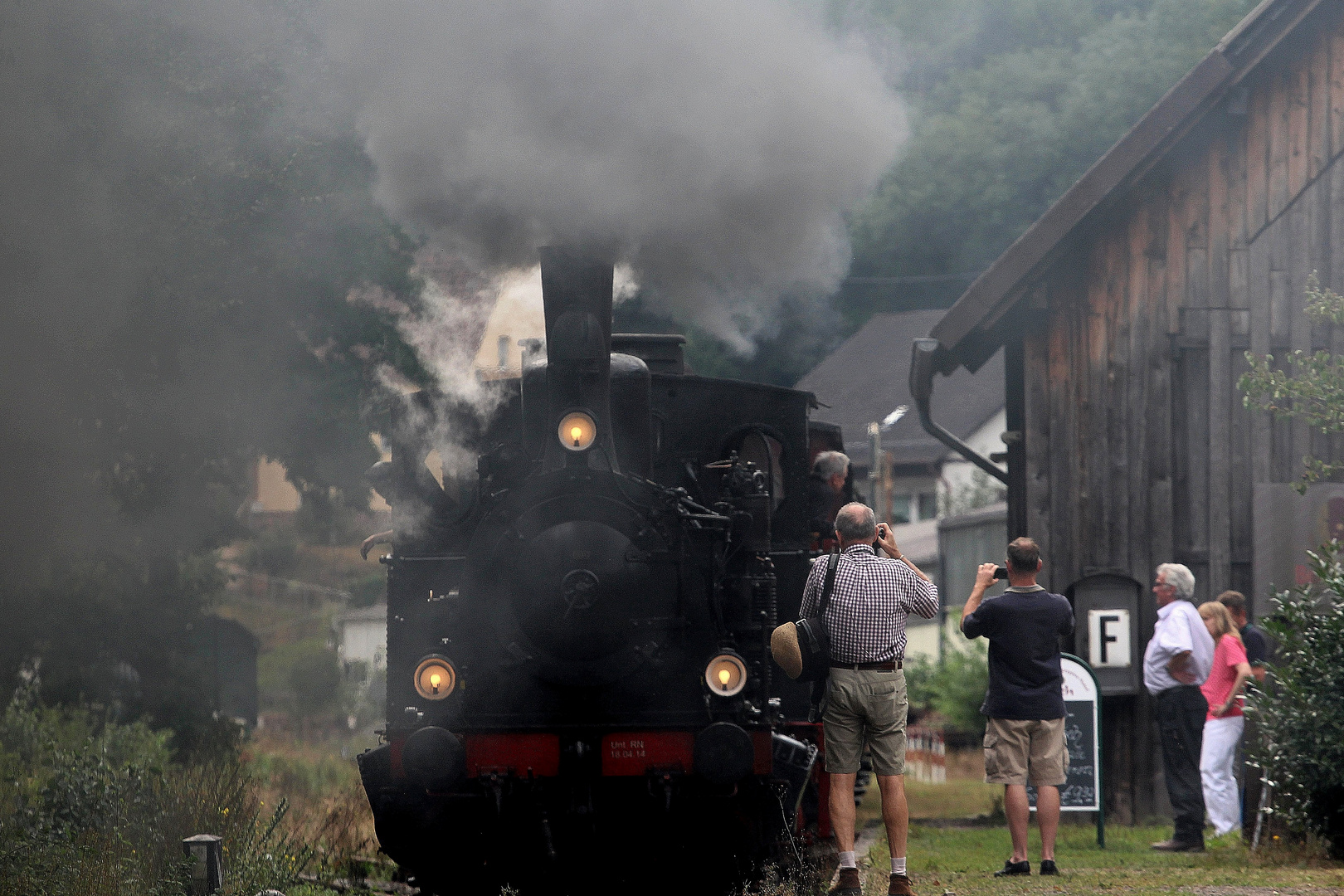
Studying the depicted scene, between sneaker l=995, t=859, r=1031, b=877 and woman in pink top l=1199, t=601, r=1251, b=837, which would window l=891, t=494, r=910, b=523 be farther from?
sneaker l=995, t=859, r=1031, b=877

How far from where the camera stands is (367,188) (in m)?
12.8

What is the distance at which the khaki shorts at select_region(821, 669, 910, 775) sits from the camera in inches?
282

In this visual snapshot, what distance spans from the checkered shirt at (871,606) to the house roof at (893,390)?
2918cm

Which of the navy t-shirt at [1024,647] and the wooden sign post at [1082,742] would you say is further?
the wooden sign post at [1082,742]

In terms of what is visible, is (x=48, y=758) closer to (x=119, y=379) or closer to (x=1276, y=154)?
(x=119, y=379)

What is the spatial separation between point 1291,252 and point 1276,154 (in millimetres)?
712

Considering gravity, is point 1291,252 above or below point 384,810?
above

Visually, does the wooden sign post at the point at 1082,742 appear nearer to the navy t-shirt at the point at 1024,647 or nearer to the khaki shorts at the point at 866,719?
the navy t-shirt at the point at 1024,647

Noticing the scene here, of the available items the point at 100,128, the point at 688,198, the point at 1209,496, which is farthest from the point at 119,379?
the point at 1209,496

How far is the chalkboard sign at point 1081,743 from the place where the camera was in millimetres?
10438

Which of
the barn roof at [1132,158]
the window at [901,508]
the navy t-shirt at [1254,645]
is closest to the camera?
the navy t-shirt at [1254,645]

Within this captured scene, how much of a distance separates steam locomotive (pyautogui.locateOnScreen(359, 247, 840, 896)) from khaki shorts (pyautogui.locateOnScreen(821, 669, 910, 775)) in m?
0.27

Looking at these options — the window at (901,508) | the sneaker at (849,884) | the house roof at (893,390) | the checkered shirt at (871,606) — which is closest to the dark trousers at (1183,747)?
the checkered shirt at (871,606)

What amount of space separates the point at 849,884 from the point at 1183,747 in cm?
348
